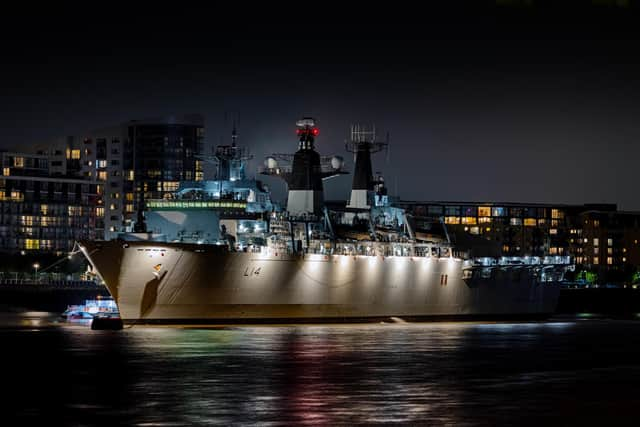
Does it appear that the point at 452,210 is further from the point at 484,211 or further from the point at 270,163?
the point at 270,163

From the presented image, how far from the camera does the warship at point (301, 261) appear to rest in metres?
63.5

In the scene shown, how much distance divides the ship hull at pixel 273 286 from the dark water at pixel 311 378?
1.94 meters

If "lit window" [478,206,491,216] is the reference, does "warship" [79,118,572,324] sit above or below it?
below

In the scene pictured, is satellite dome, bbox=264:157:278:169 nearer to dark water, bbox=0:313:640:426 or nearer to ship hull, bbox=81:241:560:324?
ship hull, bbox=81:241:560:324

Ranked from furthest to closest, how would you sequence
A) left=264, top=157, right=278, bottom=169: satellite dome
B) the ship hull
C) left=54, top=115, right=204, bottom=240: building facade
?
left=54, top=115, right=204, bottom=240: building facade
left=264, top=157, right=278, bottom=169: satellite dome
the ship hull

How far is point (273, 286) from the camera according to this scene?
66938 millimetres

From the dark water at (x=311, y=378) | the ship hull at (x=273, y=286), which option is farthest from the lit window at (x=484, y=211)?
the dark water at (x=311, y=378)

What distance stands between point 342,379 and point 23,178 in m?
110

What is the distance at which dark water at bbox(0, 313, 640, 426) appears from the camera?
32031 mm

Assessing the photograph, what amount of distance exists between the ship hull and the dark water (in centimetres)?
194

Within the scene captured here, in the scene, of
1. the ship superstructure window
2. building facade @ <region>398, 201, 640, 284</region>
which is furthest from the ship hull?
the ship superstructure window

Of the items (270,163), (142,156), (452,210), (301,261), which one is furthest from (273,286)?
(452,210)

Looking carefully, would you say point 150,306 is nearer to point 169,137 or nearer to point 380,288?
point 380,288

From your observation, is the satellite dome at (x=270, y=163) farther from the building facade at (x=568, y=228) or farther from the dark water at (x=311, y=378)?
the building facade at (x=568, y=228)
